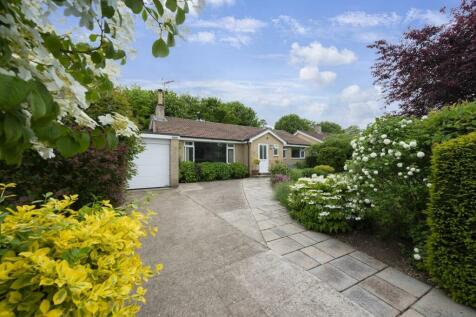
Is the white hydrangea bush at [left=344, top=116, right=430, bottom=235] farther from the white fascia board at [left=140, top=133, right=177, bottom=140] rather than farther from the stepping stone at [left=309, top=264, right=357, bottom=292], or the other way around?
the white fascia board at [left=140, top=133, right=177, bottom=140]

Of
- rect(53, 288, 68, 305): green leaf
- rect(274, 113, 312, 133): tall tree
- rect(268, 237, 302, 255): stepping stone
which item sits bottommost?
rect(268, 237, 302, 255): stepping stone

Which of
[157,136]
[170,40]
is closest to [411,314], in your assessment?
[170,40]

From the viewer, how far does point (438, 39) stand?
267 inches

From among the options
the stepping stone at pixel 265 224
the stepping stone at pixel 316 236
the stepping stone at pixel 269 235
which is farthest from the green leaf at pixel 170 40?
the stepping stone at pixel 265 224

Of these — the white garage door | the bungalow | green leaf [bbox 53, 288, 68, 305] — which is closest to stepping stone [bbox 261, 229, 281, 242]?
green leaf [bbox 53, 288, 68, 305]

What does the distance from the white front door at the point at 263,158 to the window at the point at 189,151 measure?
17.3ft

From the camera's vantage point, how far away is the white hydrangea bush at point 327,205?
4.86 meters

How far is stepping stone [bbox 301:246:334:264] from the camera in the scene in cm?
383

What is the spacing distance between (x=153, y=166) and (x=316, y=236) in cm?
822

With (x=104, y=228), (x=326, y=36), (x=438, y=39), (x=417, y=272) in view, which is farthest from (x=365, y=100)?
(x=104, y=228)

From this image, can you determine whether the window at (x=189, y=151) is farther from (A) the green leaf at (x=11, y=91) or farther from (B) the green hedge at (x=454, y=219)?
(A) the green leaf at (x=11, y=91)

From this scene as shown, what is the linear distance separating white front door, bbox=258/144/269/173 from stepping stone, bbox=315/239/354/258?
11.9 meters

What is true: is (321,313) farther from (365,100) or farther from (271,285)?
(365,100)

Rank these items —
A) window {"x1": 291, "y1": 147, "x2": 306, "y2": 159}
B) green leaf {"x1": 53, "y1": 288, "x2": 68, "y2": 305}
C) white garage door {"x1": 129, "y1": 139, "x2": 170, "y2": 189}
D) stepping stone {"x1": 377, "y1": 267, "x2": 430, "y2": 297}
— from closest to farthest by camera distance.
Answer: green leaf {"x1": 53, "y1": 288, "x2": 68, "y2": 305} < stepping stone {"x1": 377, "y1": 267, "x2": 430, "y2": 297} < white garage door {"x1": 129, "y1": 139, "x2": 170, "y2": 189} < window {"x1": 291, "y1": 147, "x2": 306, "y2": 159}
